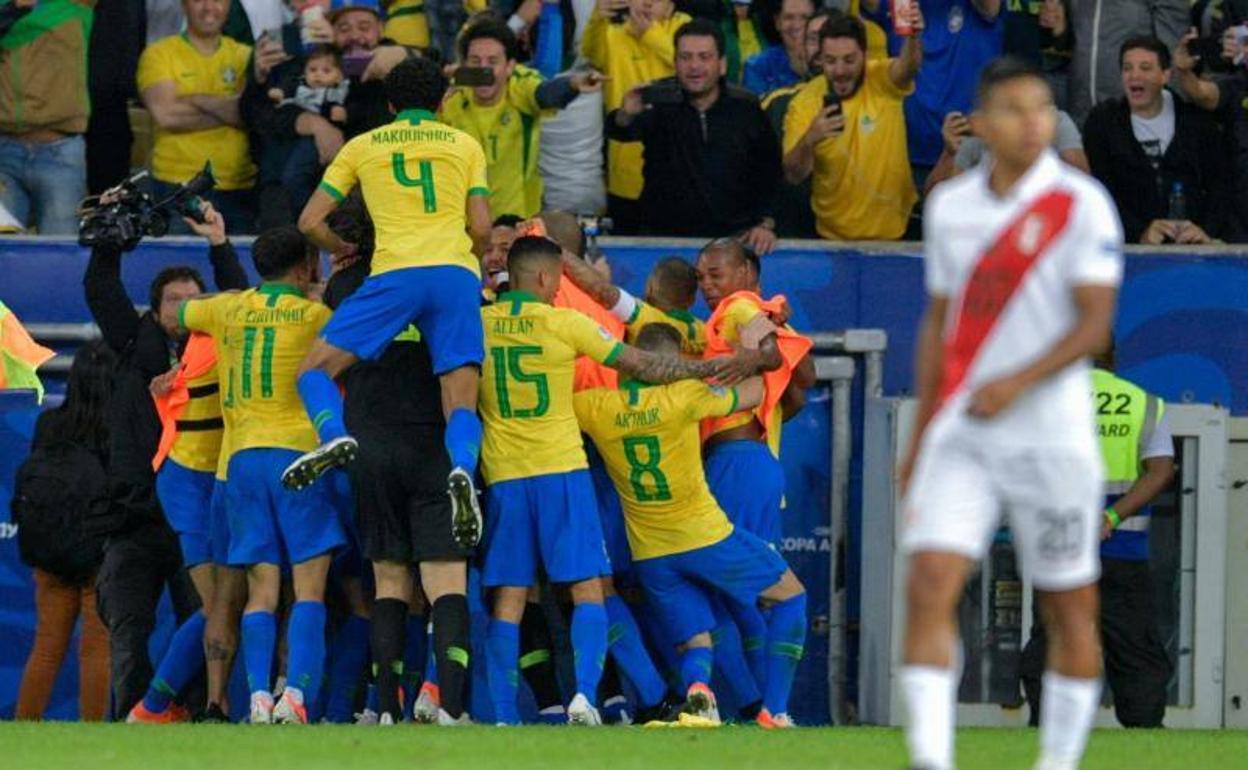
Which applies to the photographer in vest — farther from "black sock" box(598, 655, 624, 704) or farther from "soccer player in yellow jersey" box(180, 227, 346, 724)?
"soccer player in yellow jersey" box(180, 227, 346, 724)

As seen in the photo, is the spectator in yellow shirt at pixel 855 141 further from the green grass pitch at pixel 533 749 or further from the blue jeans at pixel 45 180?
the green grass pitch at pixel 533 749

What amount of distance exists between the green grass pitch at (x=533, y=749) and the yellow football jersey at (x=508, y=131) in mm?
4372

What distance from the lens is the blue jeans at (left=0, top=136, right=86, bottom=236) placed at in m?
14.5

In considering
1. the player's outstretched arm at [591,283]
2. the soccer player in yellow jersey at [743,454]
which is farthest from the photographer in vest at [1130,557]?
the player's outstretched arm at [591,283]

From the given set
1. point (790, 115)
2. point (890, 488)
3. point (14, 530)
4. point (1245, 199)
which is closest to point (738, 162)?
point (790, 115)

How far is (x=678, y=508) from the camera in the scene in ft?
39.9

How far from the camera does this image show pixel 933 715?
6824 millimetres

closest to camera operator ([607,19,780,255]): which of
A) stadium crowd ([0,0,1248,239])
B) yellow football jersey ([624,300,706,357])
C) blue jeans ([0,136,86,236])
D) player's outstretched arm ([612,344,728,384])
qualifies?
stadium crowd ([0,0,1248,239])

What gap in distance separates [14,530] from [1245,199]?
6.92m

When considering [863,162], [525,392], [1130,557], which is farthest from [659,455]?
[863,162]

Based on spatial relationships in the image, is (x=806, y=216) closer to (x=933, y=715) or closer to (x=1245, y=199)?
(x=1245, y=199)

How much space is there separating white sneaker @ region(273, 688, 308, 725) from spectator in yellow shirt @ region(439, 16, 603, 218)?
3.59 meters

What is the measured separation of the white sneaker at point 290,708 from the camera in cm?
1144

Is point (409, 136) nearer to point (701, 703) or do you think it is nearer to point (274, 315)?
point (274, 315)
